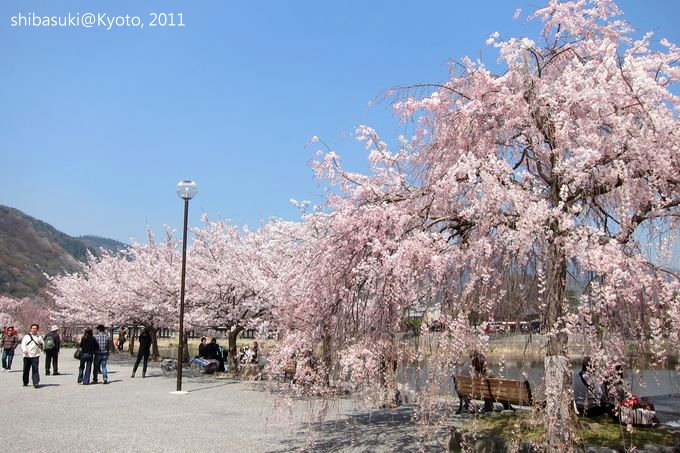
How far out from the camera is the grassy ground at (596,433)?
684 cm

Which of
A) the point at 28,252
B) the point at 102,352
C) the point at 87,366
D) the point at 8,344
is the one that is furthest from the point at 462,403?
the point at 28,252

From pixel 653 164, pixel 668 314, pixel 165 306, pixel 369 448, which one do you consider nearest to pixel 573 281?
pixel 668 314

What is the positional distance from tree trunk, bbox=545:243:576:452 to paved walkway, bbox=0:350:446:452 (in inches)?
114

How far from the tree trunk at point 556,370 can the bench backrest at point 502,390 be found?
273cm

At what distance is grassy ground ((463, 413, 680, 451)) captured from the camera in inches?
269

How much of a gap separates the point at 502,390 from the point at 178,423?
579 centimetres

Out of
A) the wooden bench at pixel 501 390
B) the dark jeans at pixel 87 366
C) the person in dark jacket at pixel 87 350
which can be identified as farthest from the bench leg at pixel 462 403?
the dark jeans at pixel 87 366

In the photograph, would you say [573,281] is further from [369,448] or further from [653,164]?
[369,448]

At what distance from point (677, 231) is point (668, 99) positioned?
5.14 feet

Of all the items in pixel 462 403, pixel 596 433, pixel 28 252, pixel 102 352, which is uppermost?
pixel 28 252

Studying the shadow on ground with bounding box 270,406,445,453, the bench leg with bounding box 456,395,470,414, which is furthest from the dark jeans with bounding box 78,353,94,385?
the bench leg with bounding box 456,395,470,414

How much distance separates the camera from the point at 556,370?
615 centimetres

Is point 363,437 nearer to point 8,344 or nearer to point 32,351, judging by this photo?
point 32,351

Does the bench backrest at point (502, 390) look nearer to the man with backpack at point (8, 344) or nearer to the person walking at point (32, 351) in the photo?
the person walking at point (32, 351)
